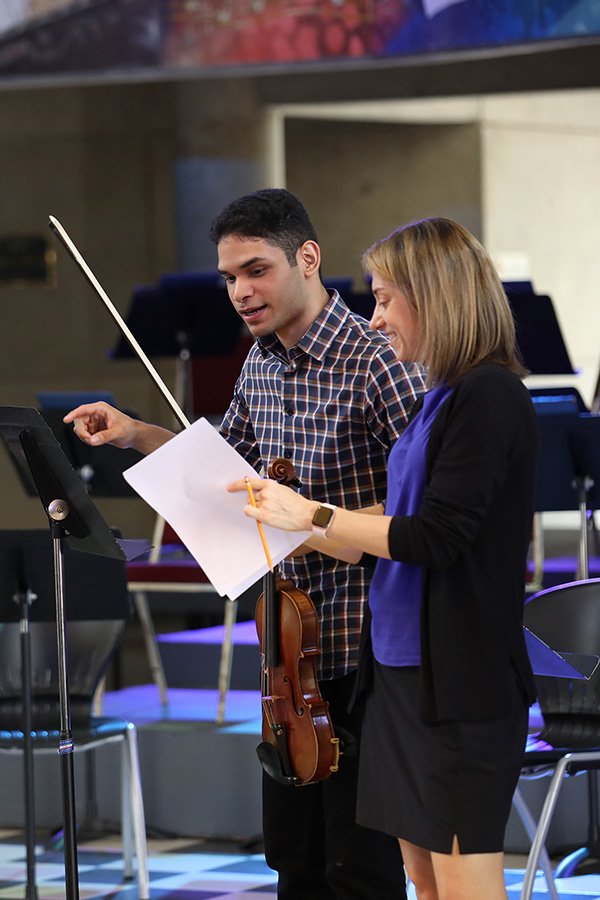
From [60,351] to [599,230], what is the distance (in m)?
3.73

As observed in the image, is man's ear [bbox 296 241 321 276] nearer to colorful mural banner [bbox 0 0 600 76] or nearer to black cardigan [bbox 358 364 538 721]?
black cardigan [bbox 358 364 538 721]

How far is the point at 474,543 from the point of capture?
6.15ft

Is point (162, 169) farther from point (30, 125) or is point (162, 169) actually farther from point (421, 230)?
point (421, 230)

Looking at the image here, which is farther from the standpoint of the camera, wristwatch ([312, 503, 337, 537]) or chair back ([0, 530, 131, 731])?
chair back ([0, 530, 131, 731])

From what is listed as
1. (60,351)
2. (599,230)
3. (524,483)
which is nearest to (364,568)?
(524,483)

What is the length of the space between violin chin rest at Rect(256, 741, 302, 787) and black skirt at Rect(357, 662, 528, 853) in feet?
0.68

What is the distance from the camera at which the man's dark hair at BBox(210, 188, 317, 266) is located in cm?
224

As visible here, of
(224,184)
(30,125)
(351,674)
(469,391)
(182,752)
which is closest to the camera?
(469,391)

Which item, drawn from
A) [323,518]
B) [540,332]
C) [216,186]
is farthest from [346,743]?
[216,186]

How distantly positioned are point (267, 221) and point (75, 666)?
Result: 2.01 metres

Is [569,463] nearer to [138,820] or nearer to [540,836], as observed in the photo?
[540,836]

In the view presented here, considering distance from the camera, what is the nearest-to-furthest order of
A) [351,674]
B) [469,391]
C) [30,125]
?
1. [469,391]
2. [351,674]
3. [30,125]

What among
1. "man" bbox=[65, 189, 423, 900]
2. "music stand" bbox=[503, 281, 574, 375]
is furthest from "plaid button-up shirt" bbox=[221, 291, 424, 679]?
"music stand" bbox=[503, 281, 574, 375]

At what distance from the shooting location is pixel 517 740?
1.91 metres
